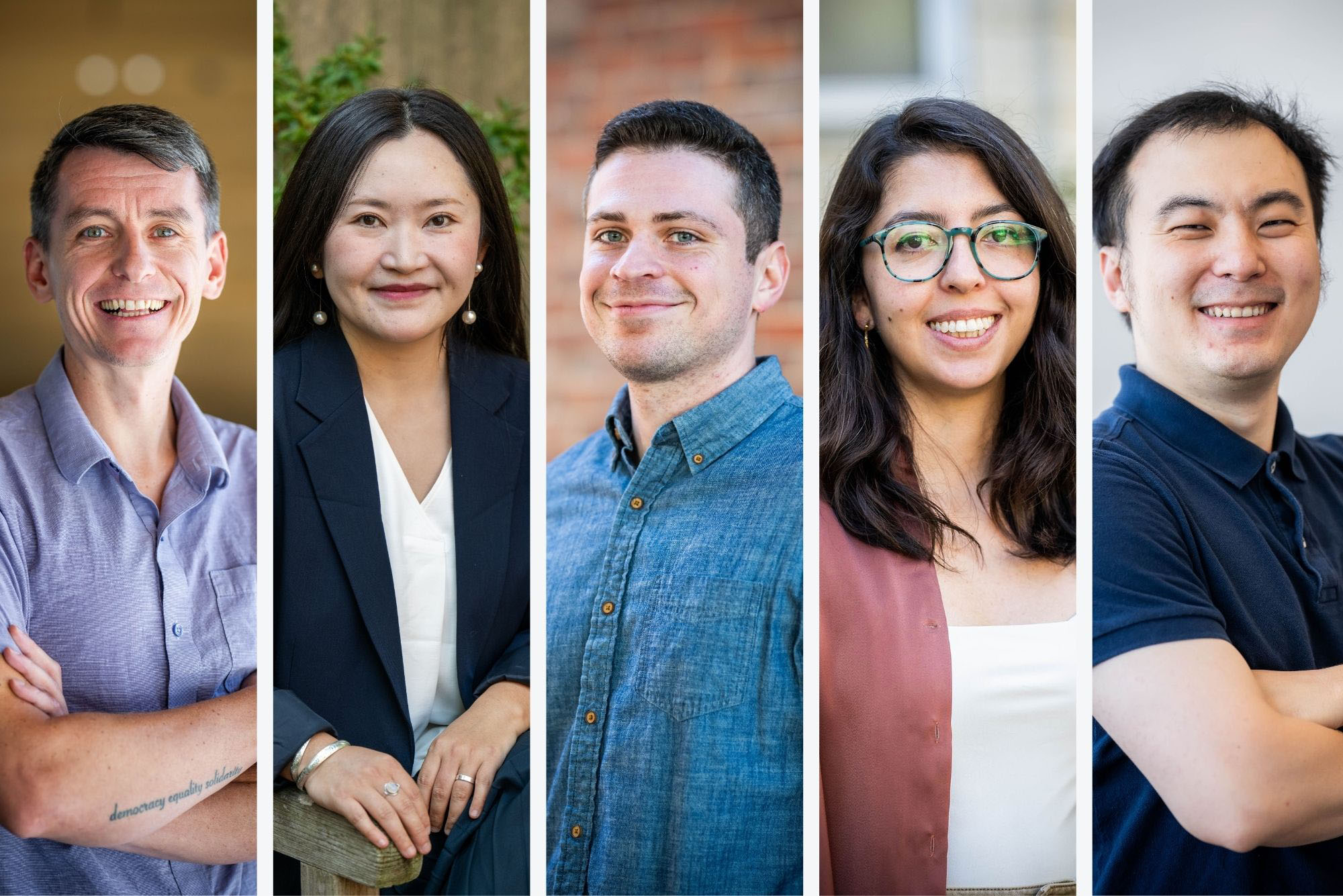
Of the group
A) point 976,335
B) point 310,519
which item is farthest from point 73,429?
point 976,335

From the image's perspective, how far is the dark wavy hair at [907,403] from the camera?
292 centimetres

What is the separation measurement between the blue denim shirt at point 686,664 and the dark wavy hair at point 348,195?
408 mm

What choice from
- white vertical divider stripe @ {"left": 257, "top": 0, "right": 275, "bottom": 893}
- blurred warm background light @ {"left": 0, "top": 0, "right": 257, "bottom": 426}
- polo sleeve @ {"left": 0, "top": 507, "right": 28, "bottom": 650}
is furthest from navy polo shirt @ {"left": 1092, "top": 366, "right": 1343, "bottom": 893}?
polo sleeve @ {"left": 0, "top": 507, "right": 28, "bottom": 650}

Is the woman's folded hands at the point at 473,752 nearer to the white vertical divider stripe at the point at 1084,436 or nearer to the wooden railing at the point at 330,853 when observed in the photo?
the wooden railing at the point at 330,853

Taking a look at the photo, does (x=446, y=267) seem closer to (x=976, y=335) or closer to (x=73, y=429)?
(x=73, y=429)

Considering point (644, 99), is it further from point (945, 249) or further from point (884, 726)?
point (884, 726)

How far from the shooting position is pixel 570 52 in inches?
119

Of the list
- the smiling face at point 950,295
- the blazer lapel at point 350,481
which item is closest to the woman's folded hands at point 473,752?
the blazer lapel at point 350,481

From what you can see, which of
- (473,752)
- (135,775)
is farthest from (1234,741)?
(135,775)

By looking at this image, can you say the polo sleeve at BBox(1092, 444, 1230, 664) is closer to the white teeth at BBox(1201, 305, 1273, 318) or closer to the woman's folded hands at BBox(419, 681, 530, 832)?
the white teeth at BBox(1201, 305, 1273, 318)

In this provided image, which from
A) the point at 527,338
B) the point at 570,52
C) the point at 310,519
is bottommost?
the point at 310,519

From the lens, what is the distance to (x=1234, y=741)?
2.74m

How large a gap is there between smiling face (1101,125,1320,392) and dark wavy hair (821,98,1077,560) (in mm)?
170

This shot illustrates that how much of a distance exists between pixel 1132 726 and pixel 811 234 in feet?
4.30
